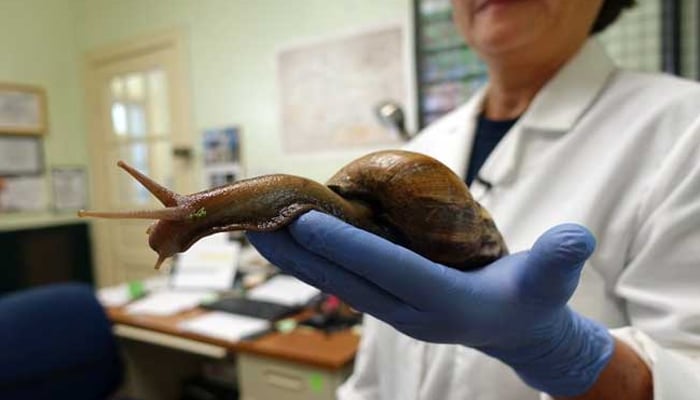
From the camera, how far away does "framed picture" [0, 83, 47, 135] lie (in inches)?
101

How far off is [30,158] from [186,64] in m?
1.12

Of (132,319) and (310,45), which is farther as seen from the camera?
(310,45)

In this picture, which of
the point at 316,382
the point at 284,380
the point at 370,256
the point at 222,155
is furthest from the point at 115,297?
the point at 370,256

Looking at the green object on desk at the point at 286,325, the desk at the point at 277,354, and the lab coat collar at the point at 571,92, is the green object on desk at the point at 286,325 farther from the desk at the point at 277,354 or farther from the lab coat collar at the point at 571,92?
the lab coat collar at the point at 571,92

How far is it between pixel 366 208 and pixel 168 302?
152 cm

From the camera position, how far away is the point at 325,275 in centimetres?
42

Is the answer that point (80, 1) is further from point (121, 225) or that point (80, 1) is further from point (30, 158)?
point (121, 225)

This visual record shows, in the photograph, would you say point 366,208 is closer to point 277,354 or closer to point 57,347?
point 277,354

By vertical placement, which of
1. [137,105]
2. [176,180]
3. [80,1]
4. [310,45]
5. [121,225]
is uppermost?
[80,1]

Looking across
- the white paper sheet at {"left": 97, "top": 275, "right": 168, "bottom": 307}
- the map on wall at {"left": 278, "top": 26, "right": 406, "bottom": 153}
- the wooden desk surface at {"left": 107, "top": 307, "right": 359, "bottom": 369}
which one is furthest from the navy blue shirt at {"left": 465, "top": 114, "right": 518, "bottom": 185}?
the white paper sheet at {"left": 97, "top": 275, "right": 168, "bottom": 307}

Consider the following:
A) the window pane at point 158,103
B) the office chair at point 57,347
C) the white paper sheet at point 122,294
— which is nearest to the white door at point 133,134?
the window pane at point 158,103

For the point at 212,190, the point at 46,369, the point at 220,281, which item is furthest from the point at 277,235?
the point at 220,281

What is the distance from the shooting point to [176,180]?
2.58 meters

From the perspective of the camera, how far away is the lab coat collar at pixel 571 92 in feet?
2.24
